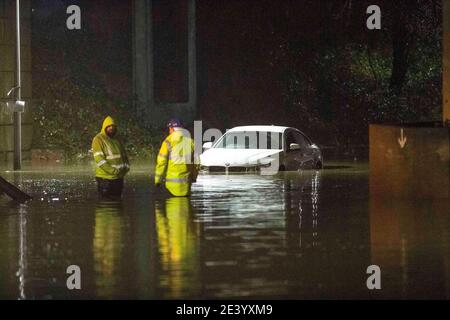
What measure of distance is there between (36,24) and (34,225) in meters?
24.1

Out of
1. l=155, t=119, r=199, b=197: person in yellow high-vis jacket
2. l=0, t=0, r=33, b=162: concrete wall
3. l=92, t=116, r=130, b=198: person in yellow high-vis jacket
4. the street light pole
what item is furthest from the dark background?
l=155, t=119, r=199, b=197: person in yellow high-vis jacket

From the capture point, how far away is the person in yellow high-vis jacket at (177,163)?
25.1 metres

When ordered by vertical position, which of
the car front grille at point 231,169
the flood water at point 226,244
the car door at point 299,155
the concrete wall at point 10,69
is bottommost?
the flood water at point 226,244

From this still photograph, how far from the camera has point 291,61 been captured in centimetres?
5041

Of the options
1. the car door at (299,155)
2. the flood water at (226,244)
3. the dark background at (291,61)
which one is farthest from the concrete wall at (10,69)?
the flood water at (226,244)

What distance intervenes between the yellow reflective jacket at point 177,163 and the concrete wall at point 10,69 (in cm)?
1400

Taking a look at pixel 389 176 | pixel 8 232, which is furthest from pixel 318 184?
pixel 8 232

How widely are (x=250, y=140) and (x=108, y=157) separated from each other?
31.5 ft

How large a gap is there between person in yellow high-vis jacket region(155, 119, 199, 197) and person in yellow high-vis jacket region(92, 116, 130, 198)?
2.26 ft

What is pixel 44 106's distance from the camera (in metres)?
41.9

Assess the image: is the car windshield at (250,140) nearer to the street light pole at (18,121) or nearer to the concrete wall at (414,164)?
the street light pole at (18,121)

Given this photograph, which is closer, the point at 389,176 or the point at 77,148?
the point at 389,176
